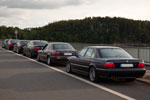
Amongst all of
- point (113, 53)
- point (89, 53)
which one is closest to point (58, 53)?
point (89, 53)

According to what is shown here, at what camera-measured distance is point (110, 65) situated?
8.81 meters

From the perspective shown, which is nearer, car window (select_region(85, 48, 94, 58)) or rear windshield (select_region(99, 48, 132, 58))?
rear windshield (select_region(99, 48, 132, 58))

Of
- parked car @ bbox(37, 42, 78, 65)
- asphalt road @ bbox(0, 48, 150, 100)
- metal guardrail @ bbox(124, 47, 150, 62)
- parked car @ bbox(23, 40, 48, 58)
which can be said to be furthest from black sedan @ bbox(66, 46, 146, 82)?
parked car @ bbox(23, 40, 48, 58)

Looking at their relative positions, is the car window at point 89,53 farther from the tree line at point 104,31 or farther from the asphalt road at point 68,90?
the tree line at point 104,31

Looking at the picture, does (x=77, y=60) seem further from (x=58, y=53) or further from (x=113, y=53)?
(x=58, y=53)

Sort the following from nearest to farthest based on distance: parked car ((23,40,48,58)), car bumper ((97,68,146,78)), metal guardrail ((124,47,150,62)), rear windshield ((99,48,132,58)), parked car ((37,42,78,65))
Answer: car bumper ((97,68,146,78))
rear windshield ((99,48,132,58))
metal guardrail ((124,47,150,62))
parked car ((37,42,78,65))
parked car ((23,40,48,58))

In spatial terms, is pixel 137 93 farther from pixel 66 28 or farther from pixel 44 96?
pixel 66 28

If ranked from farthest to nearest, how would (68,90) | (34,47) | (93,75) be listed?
(34,47), (93,75), (68,90)

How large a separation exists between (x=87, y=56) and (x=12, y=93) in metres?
3.68

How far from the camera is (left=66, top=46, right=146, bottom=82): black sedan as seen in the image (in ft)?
29.0

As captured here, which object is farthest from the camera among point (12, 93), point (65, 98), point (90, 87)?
point (90, 87)

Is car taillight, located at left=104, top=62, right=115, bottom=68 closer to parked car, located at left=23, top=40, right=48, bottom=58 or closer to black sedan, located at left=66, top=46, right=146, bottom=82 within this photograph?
black sedan, located at left=66, top=46, right=146, bottom=82

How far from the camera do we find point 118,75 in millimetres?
8852

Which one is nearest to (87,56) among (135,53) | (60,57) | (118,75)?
(118,75)
